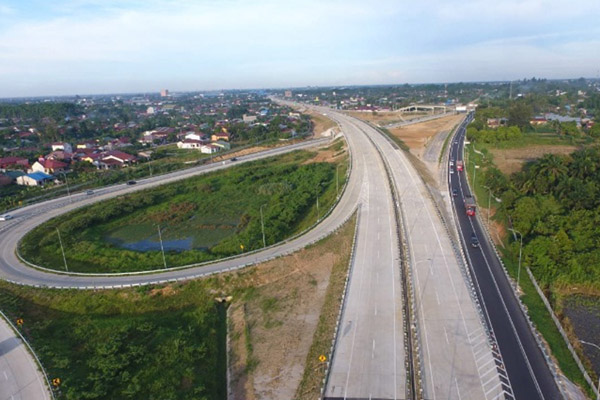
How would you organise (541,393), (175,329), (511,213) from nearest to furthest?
(541,393), (175,329), (511,213)

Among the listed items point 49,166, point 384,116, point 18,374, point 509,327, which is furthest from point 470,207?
point 384,116

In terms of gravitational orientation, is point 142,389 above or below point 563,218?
below

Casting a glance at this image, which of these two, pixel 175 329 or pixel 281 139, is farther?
pixel 281 139

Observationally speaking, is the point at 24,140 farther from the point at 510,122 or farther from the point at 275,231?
the point at 510,122

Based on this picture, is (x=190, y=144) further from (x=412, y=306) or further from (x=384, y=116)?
(x=412, y=306)

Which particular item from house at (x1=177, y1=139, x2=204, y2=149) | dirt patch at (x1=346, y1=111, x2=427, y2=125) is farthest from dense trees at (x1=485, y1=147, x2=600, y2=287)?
dirt patch at (x1=346, y1=111, x2=427, y2=125)

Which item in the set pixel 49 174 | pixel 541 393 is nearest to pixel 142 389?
pixel 541 393

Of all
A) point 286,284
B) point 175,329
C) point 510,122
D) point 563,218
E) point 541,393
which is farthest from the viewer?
point 510,122
